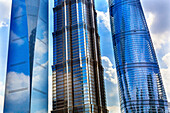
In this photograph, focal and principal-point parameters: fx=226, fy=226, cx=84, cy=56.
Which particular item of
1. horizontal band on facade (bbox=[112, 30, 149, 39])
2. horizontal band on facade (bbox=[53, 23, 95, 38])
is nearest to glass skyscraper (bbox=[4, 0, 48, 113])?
horizontal band on facade (bbox=[53, 23, 95, 38])

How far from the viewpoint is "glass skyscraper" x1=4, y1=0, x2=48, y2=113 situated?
174 ft

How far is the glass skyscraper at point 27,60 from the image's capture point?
53.1 m

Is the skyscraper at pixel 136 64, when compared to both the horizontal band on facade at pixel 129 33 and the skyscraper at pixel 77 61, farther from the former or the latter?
the skyscraper at pixel 77 61

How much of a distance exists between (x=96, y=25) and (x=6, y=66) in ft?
228

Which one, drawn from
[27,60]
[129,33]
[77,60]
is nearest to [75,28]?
[77,60]

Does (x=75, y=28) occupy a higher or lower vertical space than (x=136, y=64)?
higher

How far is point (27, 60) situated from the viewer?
184 feet

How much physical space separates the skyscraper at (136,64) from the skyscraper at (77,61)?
24.7 meters

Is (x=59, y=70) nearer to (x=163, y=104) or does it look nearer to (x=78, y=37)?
(x=78, y=37)

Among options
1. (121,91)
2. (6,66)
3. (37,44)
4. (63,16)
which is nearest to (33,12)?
(37,44)

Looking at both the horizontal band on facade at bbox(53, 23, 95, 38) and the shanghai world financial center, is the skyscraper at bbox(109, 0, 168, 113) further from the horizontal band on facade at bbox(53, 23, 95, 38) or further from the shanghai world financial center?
the horizontal band on facade at bbox(53, 23, 95, 38)

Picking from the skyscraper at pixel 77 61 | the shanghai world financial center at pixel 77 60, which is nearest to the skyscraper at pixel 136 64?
the shanghai world financial center at pixel 77 60

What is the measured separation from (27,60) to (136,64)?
281 feet

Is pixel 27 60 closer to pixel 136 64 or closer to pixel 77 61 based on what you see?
pixel 77 61
